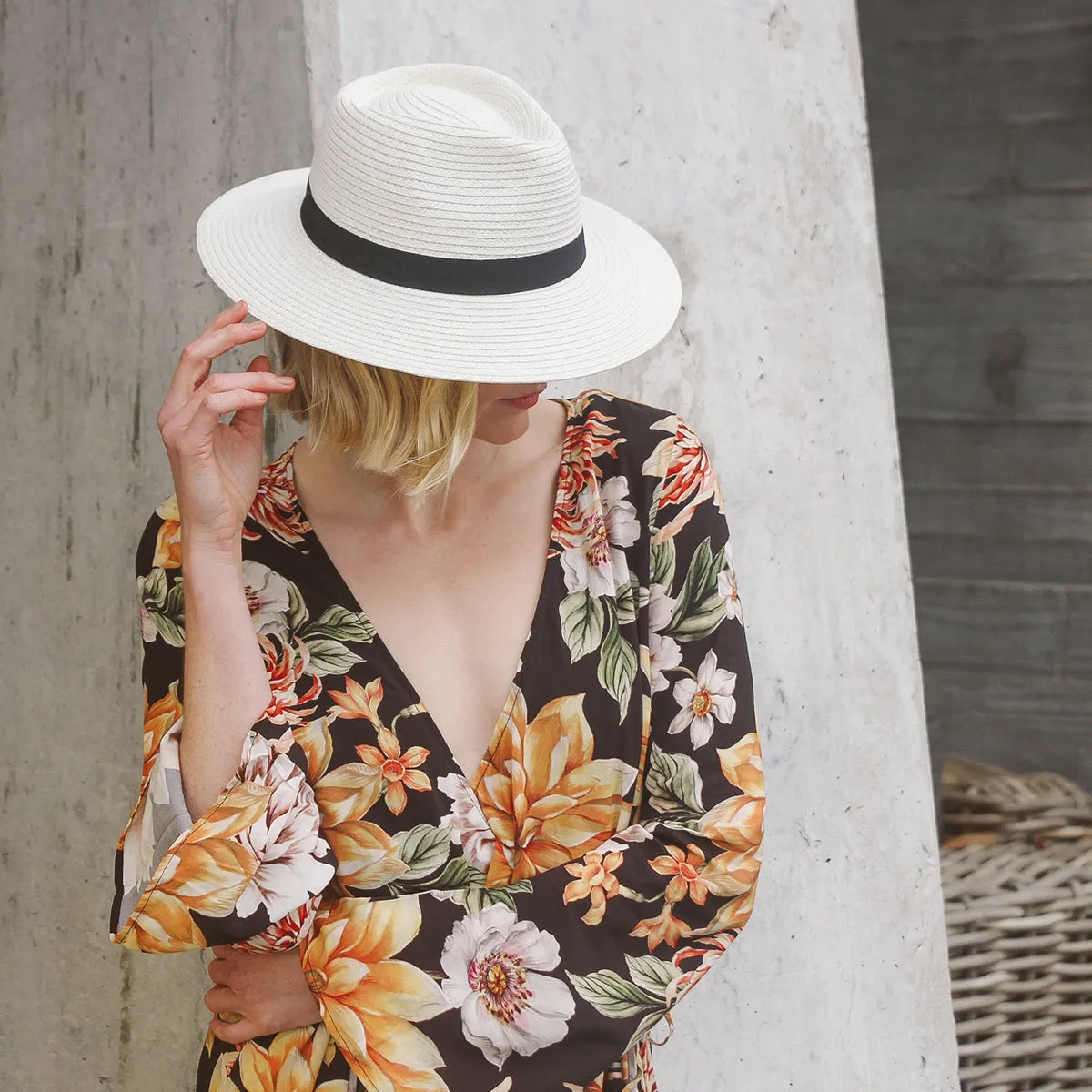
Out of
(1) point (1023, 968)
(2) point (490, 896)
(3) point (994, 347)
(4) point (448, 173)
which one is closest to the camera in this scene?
(4) point (448, 173)

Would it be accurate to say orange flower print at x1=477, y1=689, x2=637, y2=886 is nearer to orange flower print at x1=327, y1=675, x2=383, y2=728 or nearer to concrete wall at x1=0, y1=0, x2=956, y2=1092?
orange flower print at x1=327, y1=675, x2=383, y2=728

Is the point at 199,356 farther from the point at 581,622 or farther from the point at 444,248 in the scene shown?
the point at 581,622

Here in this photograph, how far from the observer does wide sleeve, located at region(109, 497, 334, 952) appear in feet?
3.35

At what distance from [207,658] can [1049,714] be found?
7.66 feet

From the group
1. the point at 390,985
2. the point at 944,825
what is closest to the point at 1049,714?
the point at 944,825

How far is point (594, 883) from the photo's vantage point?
40.8 inches

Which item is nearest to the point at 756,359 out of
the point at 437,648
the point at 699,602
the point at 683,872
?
the point at 699,602

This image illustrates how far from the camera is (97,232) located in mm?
1614

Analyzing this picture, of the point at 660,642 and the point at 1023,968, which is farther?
the point at 1023,968

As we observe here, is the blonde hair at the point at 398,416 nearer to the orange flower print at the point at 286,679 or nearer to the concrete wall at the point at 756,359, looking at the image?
the orange flower print at the point at 286,679

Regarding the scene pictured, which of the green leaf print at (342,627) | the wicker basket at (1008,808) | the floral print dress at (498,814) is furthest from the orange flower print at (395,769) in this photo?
the wicker basket at (1008,808)

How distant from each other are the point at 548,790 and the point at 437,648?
0.59 ft

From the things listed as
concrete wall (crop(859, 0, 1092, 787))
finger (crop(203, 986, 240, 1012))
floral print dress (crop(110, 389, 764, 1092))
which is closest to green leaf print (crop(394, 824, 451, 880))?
floral print dress (crop(110, 389, 764, 1092))

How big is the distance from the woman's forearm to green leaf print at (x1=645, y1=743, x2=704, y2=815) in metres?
0.38
